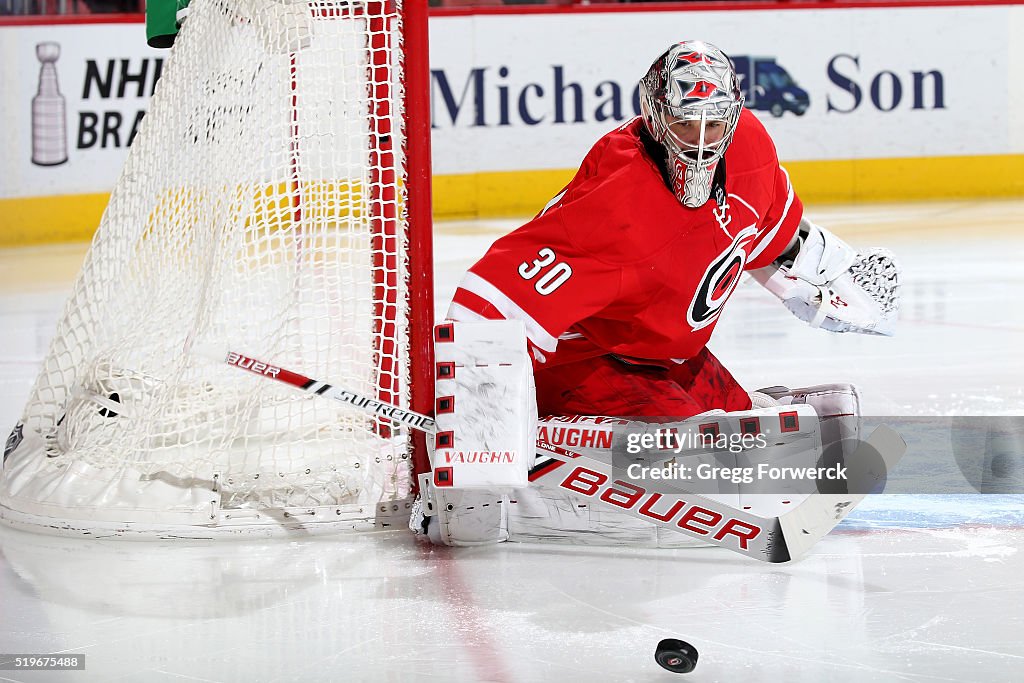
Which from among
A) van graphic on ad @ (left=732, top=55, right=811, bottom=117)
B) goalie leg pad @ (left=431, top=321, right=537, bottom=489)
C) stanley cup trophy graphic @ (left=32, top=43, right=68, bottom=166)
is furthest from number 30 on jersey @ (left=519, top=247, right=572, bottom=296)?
van graphic on ad @ (left=732, top=55, right=811, bottom=117)

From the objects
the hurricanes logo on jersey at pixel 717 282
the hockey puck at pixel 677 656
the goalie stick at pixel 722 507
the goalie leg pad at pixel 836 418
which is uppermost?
the hurricanes logo on jersey at pixel 717 282

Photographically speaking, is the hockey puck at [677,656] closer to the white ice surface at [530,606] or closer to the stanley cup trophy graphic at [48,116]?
the white ice surface at [530,606]

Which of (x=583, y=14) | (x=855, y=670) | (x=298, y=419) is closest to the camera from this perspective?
(x=855, y=670)

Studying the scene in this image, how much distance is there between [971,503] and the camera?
103 inches

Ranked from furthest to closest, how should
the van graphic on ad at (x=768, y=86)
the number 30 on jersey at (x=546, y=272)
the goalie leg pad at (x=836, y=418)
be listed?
the van graphic on ad at (x=768, y=86), the goalie leg pad at (x=836, y=418), the number 30 on jersey at (x=546, y=272)

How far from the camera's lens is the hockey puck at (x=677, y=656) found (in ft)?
5.98

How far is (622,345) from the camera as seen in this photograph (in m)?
2.51

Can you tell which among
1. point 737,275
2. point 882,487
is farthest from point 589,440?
point 882,487

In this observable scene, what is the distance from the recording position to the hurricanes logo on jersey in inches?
96.5

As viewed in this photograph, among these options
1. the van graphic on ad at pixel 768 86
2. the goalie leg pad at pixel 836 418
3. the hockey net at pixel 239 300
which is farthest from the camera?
the van graphic on ad at pixel 768 86

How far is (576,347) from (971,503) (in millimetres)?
838

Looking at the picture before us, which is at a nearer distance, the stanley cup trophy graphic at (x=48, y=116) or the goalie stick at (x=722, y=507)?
the goalie stick at (x=722, y=507)

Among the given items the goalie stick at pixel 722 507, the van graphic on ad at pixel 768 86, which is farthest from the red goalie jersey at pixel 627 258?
the van graphic on ad at pixel 768 86

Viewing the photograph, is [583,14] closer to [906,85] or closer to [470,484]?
[906,85]
